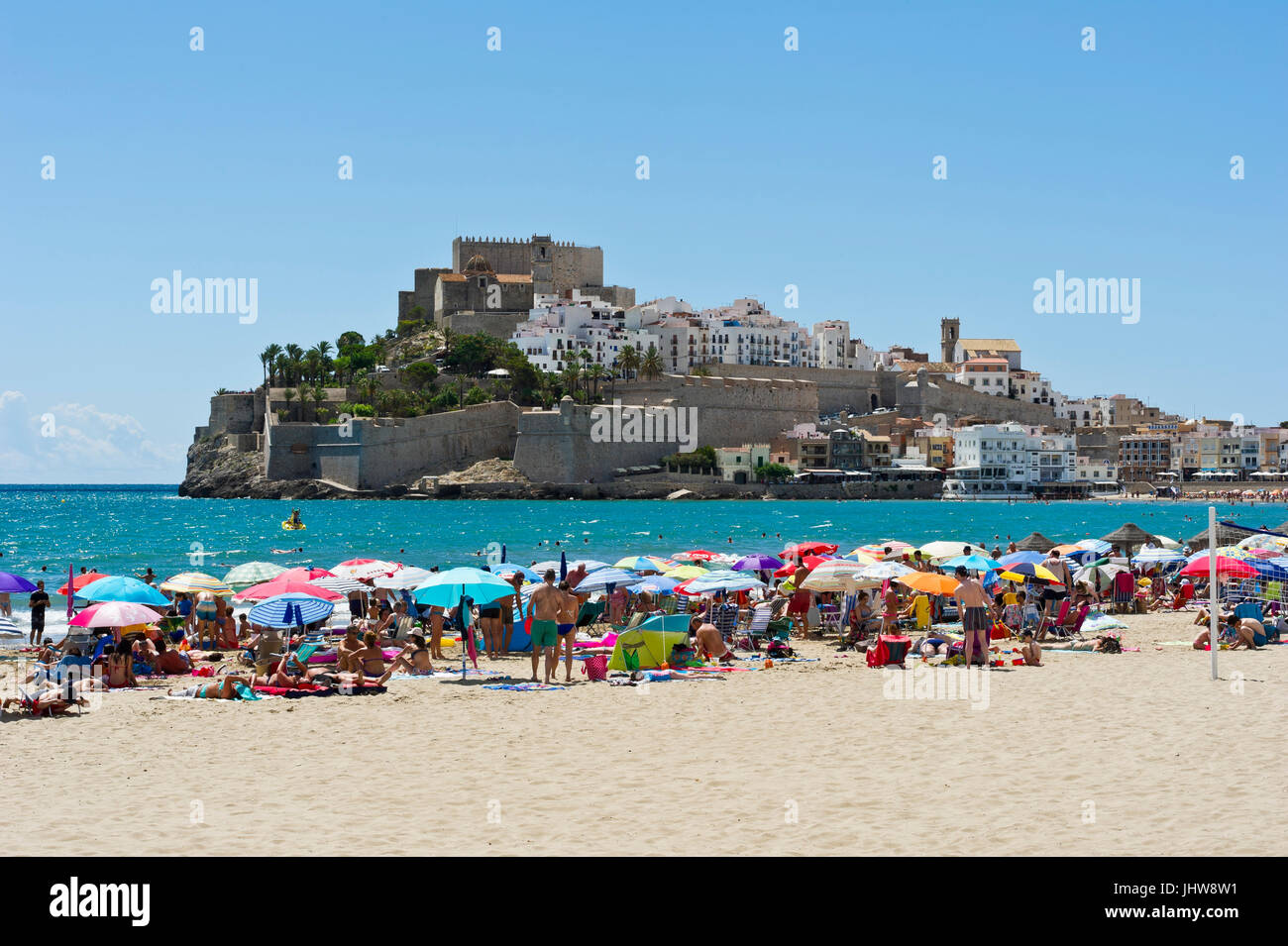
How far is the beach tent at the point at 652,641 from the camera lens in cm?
1200

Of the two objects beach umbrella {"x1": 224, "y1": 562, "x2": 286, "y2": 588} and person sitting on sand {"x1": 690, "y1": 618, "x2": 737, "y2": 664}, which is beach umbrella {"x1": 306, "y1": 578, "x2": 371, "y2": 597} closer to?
beach umbrella {"x1": 224, "y1": 562, "x2": 286, "y2": 588}

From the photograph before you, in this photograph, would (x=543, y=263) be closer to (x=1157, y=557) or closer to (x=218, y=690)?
(x=1157, y=557)

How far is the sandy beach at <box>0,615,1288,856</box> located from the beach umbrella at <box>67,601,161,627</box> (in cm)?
120

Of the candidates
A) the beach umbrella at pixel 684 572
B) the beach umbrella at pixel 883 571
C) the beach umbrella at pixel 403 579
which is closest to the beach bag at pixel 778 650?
the beach umbrella at pixel 883 571

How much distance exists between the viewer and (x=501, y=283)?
3693 inches

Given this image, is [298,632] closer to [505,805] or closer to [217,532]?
[505,805]

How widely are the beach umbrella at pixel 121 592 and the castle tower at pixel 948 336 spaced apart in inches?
4263

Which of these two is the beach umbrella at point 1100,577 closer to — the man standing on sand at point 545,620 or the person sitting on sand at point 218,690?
the man standing on sand at point 545,620

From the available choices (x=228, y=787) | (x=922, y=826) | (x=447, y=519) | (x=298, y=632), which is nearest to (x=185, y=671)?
(x=298, y=632)

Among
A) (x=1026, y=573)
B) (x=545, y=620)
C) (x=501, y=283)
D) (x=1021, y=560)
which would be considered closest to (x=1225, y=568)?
(x=1026, y=573)

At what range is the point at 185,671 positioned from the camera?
12.2 meters

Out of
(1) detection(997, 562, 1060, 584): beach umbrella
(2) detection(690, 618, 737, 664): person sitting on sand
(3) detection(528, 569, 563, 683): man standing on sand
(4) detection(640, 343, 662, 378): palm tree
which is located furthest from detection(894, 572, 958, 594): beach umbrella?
(4) detection(640, 343, 662, 378): palm tree

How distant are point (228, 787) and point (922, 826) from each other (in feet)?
11.7

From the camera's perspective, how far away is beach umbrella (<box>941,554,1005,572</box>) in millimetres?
16453
